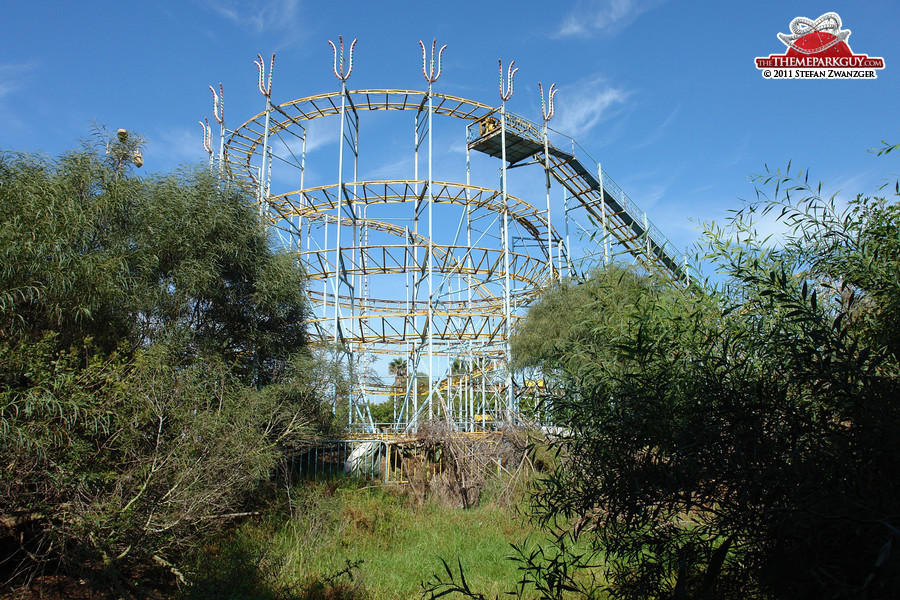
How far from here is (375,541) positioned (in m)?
11.2

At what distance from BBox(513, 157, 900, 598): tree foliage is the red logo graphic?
6.14m

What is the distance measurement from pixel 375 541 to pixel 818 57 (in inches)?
440

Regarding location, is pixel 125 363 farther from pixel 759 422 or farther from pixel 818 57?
pixel 818 57

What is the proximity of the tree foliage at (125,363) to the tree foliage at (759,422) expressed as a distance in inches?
236

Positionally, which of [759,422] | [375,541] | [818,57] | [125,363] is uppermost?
[818,57]

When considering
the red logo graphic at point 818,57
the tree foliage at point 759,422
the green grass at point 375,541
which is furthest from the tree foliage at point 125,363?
the red logo graphic at point 818,57

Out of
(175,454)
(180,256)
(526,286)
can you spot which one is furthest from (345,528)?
(526,286)

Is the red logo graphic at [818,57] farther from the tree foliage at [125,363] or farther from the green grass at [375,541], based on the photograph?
the tree foliage at [125,363]

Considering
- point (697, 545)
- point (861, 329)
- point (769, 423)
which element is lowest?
point (697, 545)

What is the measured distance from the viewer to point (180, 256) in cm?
1187

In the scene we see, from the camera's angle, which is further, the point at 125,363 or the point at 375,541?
the point at 375,541

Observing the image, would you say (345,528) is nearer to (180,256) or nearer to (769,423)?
(180,256)

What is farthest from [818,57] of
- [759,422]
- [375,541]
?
[375,541]

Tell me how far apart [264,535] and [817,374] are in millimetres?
10343
